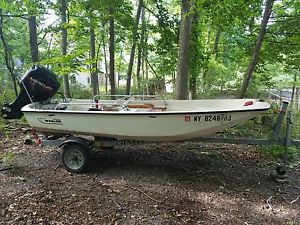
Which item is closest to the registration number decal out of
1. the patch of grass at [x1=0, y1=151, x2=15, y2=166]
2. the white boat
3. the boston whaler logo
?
the white boat

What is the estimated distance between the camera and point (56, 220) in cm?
279

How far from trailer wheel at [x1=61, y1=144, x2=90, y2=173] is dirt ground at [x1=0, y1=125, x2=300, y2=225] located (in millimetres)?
133

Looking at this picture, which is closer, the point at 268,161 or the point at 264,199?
the point at 264,199

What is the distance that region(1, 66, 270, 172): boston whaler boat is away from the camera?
3.56m

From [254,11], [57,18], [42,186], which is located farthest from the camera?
[57,18]

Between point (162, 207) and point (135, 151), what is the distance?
6.74 feet

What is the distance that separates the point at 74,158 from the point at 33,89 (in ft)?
4.62

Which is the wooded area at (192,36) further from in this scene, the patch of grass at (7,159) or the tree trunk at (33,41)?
the patch of grass at (7,159)

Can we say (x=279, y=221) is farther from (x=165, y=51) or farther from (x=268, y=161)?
(x=165, y=51)

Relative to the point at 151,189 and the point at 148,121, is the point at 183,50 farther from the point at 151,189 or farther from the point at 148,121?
the point at 151,189

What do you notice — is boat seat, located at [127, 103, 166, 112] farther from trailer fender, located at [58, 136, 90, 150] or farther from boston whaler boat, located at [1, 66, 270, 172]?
trailer fender, located at [58, 136, 90, 150]

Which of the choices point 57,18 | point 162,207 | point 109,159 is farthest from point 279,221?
point 57,18

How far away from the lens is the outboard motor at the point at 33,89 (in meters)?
4.49

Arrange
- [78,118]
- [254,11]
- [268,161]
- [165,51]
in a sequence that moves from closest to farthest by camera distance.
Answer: [78,118] → [268,161] → [254,11] → [165,51]
